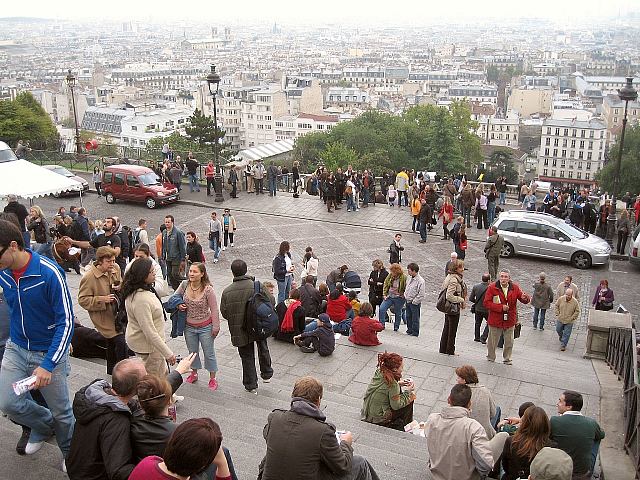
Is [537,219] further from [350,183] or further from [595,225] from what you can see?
[350,183]

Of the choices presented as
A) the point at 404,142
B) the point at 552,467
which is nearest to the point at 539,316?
the point at 552,467

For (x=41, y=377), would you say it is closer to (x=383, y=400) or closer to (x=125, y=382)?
(x=125, y=382)

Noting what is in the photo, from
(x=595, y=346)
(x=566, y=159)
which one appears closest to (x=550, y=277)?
(x=595, y=346)

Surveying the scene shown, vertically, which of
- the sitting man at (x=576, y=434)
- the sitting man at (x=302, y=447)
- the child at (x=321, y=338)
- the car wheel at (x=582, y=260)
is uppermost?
the sitting man at (x=302, y=447)

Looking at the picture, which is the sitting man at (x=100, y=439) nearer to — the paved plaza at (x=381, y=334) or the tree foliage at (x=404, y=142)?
the paved plaza at (x=381, y=334)

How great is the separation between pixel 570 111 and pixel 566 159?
2540 centimetres

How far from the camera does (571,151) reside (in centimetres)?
13475

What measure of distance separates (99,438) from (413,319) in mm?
8839

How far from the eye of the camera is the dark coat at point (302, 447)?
15.5 feet

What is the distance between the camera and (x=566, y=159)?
135500 mm

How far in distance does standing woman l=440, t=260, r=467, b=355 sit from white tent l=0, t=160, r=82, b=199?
392 inches

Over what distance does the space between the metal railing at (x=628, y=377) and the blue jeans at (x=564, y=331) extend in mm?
898

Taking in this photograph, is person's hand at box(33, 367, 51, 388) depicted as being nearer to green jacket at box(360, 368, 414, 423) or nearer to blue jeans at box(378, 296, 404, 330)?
green jacket at box(360, 368, 414, 423)

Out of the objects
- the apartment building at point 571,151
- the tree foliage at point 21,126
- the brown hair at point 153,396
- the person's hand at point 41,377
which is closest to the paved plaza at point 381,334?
the person's hand at point 41,377
